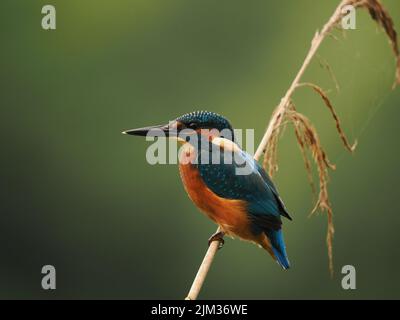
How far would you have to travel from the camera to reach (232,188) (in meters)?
2.52

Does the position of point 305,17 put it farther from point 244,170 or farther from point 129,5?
point 244,170

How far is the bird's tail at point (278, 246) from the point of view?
8.11 ft

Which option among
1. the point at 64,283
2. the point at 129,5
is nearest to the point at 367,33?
the point at 129,5

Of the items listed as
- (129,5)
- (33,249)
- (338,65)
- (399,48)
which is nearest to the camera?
(399,48)

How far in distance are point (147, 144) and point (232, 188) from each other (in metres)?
3.30

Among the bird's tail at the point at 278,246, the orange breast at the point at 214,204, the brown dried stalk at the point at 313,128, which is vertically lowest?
the bird's tail at the point at 278,246

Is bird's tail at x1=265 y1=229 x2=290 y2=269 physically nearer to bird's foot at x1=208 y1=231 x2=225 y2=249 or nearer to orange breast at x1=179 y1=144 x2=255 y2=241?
orange breast at x1=179 y1=144 x2=255 y2=241

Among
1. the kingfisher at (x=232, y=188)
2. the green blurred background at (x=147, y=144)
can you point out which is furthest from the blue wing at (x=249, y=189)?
the green blurred background at (x=147, y=144)

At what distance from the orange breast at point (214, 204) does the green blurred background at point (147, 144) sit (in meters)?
2.90

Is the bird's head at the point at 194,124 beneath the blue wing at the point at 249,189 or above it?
above

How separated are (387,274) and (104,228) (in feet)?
7.45

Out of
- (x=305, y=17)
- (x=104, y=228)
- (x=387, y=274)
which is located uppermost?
(x=305, y=17)

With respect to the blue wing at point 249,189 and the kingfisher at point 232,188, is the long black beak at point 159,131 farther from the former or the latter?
the blue wing at point 249,189

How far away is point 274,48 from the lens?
19.4 feet
